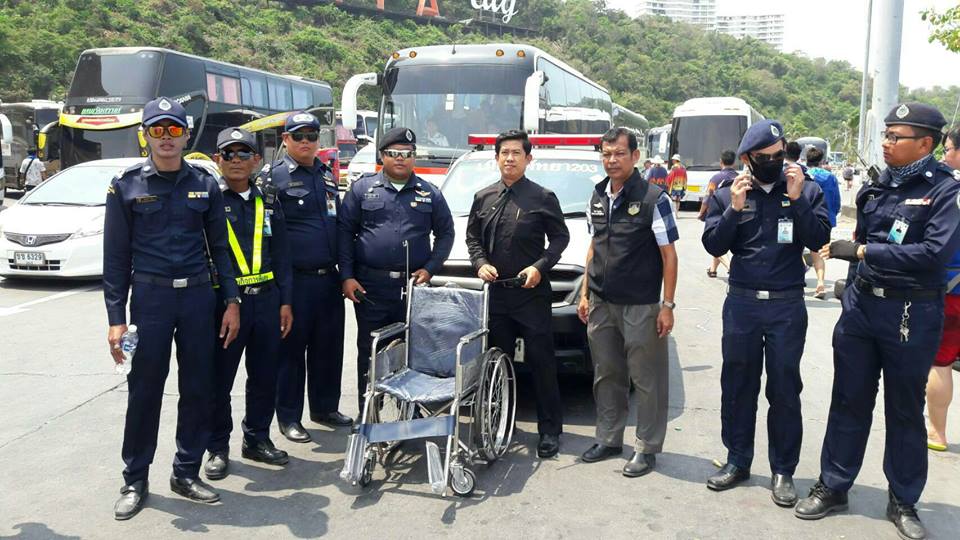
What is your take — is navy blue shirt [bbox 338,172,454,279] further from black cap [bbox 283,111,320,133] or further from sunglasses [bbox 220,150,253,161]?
sunglasses [bbox 220,150,253,161]

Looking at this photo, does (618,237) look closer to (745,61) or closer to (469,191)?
(469,191)

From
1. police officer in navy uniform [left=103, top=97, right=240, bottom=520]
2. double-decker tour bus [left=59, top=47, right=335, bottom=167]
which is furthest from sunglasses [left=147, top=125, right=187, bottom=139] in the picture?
double-decker tour bus [left=59, top=47, right=335, bottom=167]

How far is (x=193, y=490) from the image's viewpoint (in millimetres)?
4098

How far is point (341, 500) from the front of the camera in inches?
162

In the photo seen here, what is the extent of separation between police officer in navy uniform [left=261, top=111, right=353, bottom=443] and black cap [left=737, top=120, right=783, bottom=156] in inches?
102

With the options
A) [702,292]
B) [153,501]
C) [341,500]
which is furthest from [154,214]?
[702,292]

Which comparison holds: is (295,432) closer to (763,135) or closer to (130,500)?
(130,500)

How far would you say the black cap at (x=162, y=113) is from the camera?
390 centimetres

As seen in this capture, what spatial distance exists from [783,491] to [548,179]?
3.53 m

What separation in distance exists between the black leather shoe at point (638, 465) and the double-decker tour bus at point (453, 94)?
8.17 m

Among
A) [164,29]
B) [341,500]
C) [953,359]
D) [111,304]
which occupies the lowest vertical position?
[341,500]

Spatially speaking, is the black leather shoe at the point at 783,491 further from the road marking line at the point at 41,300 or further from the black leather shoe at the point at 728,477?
the road marking line at the point at 41,300

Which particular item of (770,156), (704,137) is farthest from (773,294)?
(704,137)

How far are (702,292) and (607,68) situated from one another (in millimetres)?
71921
